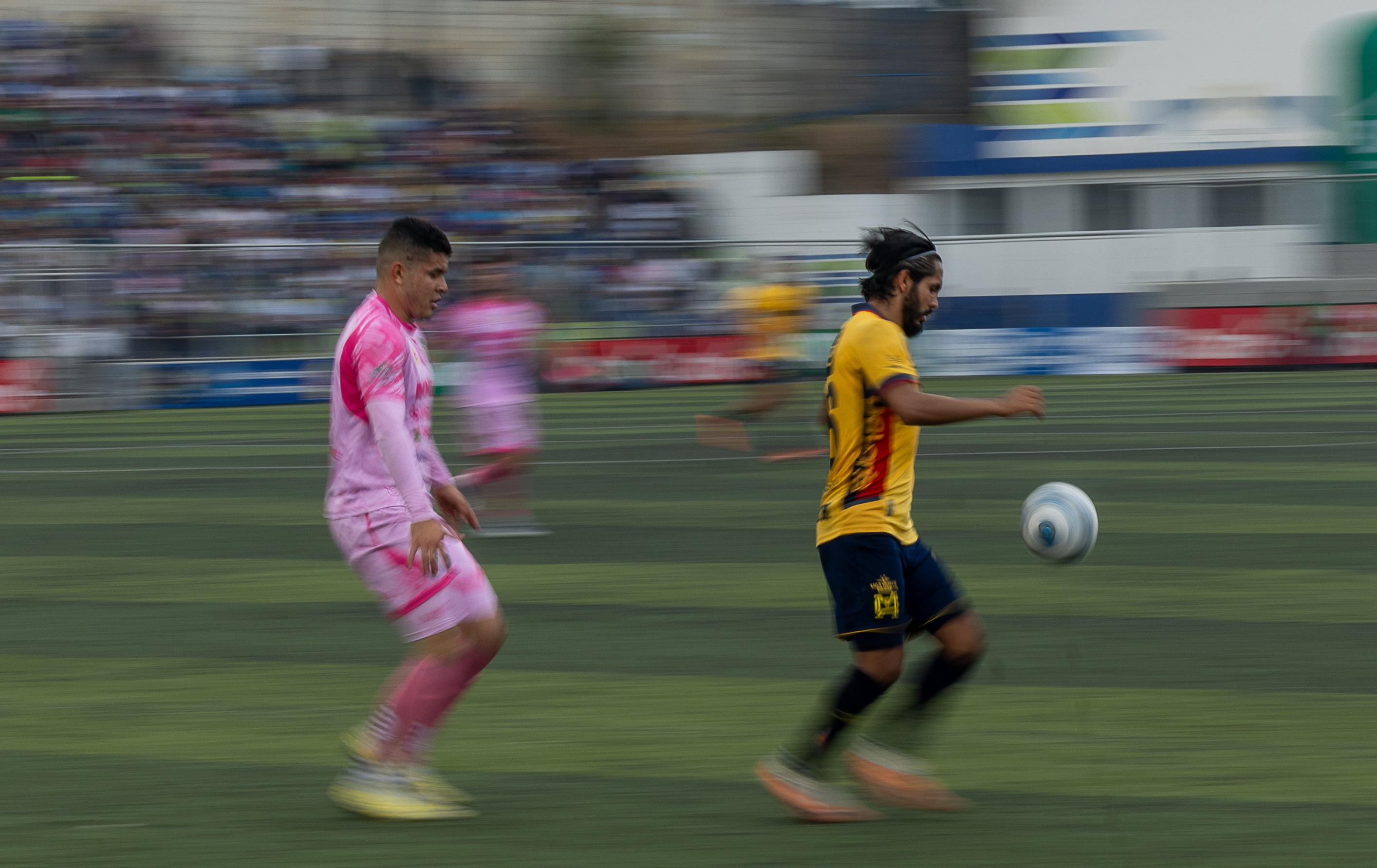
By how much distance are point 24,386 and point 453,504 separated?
1902 centimetres

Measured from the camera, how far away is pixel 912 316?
5.27 metres

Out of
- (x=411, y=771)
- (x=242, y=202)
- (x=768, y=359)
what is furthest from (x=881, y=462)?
(x=242, y=202)

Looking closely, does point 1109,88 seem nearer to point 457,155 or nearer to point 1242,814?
point 457,155

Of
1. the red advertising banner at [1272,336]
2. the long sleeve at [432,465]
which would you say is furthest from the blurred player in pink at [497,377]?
the red advertising banner at [1272,336]

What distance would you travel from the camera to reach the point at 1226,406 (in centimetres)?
2066

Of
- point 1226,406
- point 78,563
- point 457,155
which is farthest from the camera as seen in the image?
point 457,155

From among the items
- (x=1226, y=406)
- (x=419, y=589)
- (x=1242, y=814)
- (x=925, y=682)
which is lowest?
(x=1226, y=406)

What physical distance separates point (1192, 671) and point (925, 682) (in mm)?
2397

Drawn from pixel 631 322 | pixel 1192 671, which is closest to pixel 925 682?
pixel 1192 671

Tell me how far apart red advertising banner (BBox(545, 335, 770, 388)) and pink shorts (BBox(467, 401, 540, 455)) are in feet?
46.3

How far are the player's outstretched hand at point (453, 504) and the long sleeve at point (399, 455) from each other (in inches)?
17.0

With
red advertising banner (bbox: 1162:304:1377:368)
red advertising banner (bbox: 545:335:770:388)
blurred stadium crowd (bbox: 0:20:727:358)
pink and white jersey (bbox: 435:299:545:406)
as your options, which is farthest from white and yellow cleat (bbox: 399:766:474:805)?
red advertising banner (bbox: 1162:304:1377:368)

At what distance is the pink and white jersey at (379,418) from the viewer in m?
4.99

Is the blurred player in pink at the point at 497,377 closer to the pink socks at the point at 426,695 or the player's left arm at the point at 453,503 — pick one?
the player's left arm at the point at 453,503
